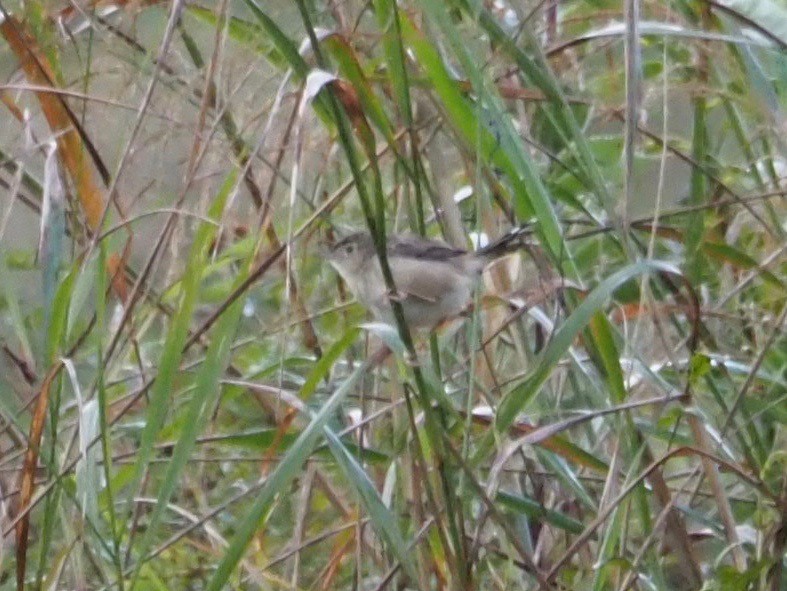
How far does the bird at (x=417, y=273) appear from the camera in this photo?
1.76 meters

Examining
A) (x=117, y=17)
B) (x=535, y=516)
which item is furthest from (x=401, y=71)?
(x=117, y=17)

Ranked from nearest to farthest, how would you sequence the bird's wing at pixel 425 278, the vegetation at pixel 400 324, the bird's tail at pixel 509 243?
the vegetation at pixel 400 324
the bird's tail at pixel 509 243
the bird's wing at pixel 425 278

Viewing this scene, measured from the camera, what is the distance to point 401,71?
118 cm

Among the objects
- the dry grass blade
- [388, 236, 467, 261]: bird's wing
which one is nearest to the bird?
[388, 236, 467, 261]: bird's wing

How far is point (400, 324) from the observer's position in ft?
4.14

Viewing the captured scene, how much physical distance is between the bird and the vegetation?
0.14 ft

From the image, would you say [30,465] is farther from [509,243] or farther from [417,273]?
[417,273]

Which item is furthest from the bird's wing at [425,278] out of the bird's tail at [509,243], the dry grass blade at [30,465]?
the dry grass blade at [30,465]

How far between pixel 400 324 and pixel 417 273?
0.76m

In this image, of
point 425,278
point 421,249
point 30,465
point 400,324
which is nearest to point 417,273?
point 425,278

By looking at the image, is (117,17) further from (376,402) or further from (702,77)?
(702,77)

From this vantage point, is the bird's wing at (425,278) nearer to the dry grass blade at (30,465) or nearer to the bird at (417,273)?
the bird at (417,273)

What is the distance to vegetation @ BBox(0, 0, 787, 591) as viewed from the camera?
121 cm

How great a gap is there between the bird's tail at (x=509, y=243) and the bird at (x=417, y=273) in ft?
0.08
